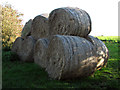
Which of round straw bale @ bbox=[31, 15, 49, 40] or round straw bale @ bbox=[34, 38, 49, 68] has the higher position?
round straw bale @ bbox=[31, 15, 49, 40]

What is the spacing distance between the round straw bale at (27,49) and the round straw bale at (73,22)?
2095mm

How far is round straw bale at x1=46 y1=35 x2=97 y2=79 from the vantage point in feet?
11.3

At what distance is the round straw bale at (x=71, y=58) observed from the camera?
3445mm

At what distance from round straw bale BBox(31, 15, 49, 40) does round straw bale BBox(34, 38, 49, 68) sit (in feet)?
2.15

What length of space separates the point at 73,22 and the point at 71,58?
4.42 ft

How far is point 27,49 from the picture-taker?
22.3ft

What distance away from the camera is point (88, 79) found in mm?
3723

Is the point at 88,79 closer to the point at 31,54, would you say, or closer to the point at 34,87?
the point at 34,87

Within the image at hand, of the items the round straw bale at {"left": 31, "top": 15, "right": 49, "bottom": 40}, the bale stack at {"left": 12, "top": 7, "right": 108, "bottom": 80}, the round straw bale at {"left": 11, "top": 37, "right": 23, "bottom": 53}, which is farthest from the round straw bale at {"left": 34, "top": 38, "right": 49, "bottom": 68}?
the round straw bale at {"left": 11, "top": 37, "right": 23, "bottom": 53}

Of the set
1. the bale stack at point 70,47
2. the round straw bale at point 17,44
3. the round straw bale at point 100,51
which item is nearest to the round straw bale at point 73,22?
the bale stack at point 70,47

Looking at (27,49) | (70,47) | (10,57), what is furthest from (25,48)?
(70,47)

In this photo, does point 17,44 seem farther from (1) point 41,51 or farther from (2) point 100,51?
(2) point 100,51

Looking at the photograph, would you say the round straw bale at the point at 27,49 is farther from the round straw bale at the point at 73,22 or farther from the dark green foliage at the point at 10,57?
the round straw bale at the point at 73,22

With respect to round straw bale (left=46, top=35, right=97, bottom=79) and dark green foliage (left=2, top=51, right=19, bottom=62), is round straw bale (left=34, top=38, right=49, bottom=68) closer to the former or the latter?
round straw bale (left=46, top=35, right=97, bottom=79)
